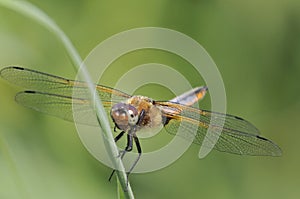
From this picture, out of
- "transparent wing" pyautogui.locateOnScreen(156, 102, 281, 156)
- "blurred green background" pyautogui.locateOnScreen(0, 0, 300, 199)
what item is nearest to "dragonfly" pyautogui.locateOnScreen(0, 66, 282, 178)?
"transparent wing" pyautogui.locateOnScreen(156, 102, 281, 156)

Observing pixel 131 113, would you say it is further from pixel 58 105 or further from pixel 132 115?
pixel 58 105

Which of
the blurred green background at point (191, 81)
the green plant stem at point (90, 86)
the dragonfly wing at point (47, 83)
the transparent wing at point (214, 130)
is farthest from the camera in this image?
the blurred green background at point (191, 81)

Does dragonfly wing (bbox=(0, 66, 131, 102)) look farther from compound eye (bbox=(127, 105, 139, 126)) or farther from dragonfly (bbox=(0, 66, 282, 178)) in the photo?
compound eye (bbox=(127, 105, 139, 126))

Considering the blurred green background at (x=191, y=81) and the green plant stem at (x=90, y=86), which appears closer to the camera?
the green plant stem at (x=90, y=86)

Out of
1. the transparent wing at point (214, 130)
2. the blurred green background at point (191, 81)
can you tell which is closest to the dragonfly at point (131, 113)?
the transparent wing at point (214, 130)

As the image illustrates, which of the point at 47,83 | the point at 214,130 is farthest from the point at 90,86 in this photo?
the point at 214,130

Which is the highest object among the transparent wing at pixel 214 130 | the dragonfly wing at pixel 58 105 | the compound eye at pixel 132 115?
the dragonfly wing at pixel 58 105

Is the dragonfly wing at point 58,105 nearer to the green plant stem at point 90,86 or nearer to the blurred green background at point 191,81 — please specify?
the blurred green background at point 191,81
